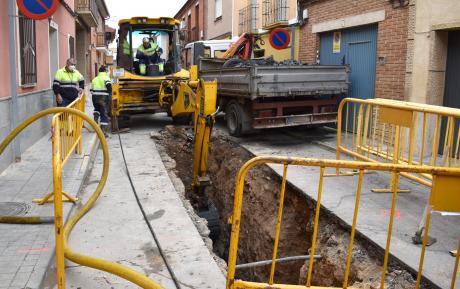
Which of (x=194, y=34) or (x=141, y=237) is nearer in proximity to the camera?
(x=141, y=237)

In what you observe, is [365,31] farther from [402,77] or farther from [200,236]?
[200,236]

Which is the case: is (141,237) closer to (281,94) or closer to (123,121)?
(281,94)

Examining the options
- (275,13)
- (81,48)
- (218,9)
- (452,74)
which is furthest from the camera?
(218,9)

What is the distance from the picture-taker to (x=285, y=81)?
924 cm

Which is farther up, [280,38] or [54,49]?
[280,38]

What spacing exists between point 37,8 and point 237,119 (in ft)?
15.9

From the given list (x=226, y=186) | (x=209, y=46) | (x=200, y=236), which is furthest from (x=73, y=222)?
(x=209, y=46)

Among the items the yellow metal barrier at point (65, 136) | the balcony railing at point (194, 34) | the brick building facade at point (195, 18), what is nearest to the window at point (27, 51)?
the yellow metal barrier at point (65, 136)

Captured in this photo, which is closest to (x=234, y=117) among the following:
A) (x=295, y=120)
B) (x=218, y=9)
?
(x=295, y=120)

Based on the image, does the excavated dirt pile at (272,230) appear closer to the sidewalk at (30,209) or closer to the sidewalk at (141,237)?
the sidewalk at (141,237)

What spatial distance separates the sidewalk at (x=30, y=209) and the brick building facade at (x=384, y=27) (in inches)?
240

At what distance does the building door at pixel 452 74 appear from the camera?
8.20 m

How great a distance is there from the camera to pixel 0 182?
19.7 feet

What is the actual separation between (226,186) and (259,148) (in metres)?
1.19
